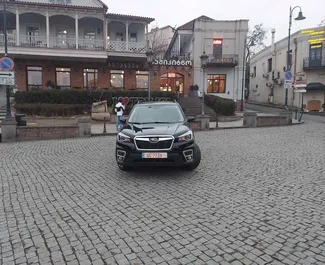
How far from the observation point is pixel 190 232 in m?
3.41

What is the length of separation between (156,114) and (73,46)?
1959 centimetres

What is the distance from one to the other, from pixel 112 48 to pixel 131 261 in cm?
2322

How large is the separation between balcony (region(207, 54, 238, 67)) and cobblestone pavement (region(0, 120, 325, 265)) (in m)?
22.3

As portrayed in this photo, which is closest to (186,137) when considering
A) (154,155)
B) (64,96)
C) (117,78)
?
(154,155)

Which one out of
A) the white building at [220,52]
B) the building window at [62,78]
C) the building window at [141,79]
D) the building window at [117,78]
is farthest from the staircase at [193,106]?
the building window at [62,78]

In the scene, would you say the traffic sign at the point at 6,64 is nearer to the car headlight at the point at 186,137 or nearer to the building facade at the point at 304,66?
the car headlight at the point at 186,137

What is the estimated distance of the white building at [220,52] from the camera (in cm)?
2820

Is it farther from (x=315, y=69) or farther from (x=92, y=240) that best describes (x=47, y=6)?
(x=315, y=69)

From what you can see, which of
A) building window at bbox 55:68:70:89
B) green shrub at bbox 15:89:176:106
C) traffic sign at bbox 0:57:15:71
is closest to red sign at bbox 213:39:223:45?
green shrub at bbox 15:89:176:106

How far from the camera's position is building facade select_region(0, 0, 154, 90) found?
2178 centimetres

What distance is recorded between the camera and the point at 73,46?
23406 mm

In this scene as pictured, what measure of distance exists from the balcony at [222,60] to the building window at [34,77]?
16.9m

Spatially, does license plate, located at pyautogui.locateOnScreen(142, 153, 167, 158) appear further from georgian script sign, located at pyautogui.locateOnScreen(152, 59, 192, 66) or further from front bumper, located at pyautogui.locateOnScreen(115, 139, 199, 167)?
georgian script sign, located at pyautogui.locateOnScreen(152, 59, 192, 66)

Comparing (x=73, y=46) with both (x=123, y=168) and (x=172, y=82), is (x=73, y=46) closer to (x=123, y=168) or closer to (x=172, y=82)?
(x=172, y=82)
